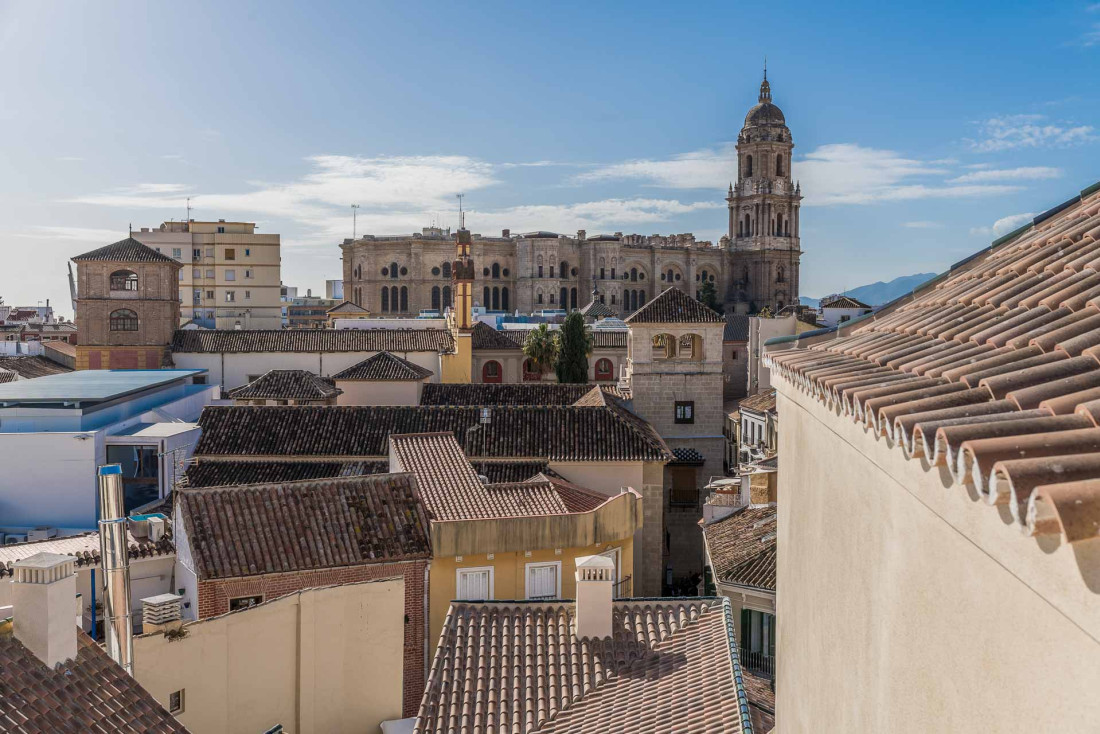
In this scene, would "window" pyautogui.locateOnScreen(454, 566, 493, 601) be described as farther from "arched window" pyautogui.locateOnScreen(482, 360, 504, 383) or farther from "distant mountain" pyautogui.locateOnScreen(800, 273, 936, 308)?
"arched window" pyautogui.locateOnScreen(482, 360, 504, 383)

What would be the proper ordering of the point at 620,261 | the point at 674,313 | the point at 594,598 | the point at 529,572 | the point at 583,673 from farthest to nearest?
1. the point at 620,261
2. the point at 674,313
3. the point at 529,572
4. the point at 594,598
5. the point at 583,673

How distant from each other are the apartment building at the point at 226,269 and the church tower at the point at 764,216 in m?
41.2

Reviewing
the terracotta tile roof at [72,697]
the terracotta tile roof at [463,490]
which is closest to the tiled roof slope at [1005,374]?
the terracotta tile roof at [72,697]

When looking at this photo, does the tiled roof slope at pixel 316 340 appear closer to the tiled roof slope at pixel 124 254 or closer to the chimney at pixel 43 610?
the tiled roof slope at pixel 124 254

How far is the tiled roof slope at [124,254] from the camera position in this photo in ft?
126

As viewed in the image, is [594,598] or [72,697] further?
[594,598]

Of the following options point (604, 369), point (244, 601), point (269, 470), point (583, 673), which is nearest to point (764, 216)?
point (604, 369)

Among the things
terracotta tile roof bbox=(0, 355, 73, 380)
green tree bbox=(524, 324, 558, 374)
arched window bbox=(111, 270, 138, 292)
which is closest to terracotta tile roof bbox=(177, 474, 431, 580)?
terracotta tile roof bbox=(0, 355, 73, 380)

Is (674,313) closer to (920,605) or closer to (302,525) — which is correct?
(302,525)

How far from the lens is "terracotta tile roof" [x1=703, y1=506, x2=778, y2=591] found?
14.3 metres

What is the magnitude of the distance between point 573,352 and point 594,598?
32098mm

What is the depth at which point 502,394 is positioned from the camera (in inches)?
1102

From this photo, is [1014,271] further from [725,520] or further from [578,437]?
[578,437]

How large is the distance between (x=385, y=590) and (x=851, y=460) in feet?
26.2
